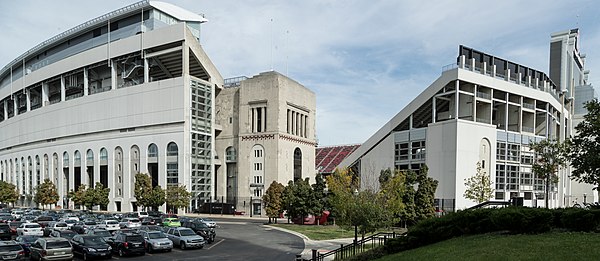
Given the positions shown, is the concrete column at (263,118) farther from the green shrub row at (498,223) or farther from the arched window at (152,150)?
the green shrub row at (498,223)

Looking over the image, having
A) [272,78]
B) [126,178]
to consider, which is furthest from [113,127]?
[272,78]

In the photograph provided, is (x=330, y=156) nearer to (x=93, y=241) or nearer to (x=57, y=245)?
(x=93, y=241)

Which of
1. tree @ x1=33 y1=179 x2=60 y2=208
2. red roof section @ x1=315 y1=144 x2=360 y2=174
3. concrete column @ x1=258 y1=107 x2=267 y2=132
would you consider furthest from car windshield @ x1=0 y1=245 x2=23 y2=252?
red roof section @ x1=315 y1=144 x2=360 y2=174

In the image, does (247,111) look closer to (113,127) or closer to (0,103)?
(113,127)

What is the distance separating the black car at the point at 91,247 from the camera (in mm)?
27188

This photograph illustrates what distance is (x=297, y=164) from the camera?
8200 cm

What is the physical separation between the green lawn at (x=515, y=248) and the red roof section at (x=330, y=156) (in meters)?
87.4

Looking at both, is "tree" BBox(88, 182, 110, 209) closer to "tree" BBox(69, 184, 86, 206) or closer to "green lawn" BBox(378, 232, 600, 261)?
"tree" BBox(69, 184, 86, 206)

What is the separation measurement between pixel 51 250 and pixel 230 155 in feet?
182

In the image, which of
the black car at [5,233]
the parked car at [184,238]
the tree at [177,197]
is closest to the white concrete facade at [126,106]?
the tree at [177,197]

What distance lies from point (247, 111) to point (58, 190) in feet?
153

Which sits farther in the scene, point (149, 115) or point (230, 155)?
point (230, 155)

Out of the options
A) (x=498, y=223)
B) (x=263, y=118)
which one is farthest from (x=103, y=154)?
(x=498, y=223)

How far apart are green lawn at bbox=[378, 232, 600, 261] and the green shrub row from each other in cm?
66
